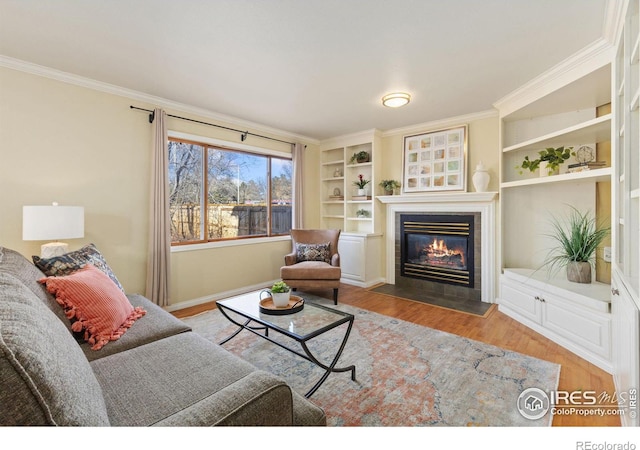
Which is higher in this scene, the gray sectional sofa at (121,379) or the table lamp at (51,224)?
the table lamp at (51,224)

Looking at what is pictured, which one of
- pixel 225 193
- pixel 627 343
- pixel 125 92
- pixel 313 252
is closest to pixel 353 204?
pixel 313 252

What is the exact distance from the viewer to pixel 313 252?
4.20m

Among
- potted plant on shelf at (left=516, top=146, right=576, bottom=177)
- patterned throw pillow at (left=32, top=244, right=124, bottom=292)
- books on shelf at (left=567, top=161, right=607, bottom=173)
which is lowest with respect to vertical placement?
patterned throw pillow at (left=32, top=244, right=124, bottom=292)

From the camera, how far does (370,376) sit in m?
2.06

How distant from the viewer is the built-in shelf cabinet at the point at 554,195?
2340mm

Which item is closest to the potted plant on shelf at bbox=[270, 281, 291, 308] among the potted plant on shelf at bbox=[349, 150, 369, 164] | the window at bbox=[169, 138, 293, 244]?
the window at bbox=[169, 138, 293, 244]

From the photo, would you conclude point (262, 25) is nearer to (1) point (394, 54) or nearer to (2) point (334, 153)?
Result: (1) point (394, 54)

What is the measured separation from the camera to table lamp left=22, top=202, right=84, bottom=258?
2.24 m

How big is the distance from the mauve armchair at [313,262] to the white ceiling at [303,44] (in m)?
1.99

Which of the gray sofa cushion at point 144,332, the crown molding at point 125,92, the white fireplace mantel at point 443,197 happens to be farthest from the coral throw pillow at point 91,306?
the white fireplace mantel at point 443,197

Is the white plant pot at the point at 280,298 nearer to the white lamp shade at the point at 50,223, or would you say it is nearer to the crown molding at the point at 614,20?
the white lamp shade at the point at 50,223

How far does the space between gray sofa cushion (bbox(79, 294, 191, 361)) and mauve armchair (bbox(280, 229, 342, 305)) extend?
1.96 m

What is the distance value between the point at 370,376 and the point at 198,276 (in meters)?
2.56

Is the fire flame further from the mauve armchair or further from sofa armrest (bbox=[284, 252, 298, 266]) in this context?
sofa armrest (bbox=[284, 252, 298, 266])
